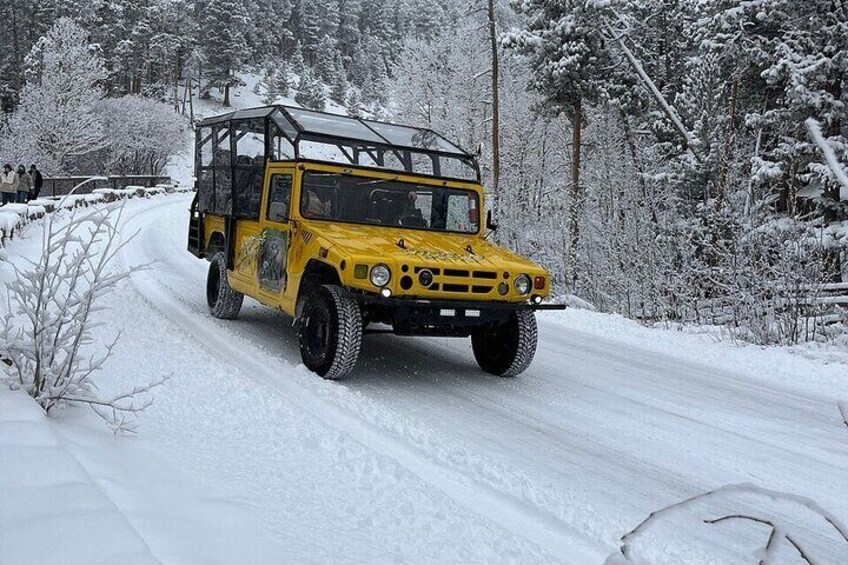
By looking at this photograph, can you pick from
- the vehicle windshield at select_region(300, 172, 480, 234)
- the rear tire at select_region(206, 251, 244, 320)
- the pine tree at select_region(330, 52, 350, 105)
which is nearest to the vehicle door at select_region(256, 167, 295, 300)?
the vehicle windshield at select_region(300, 172, 480, 234)

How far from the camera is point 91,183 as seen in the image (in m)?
40.8

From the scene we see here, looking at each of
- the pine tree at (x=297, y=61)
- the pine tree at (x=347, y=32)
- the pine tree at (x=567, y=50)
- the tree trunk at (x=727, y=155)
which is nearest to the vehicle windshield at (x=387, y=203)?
the tree trunk at (x=727, y=155)

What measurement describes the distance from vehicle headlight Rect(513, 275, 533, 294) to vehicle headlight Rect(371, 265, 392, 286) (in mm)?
1317

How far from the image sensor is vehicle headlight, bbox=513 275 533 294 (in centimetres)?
662

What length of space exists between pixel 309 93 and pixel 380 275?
315ft

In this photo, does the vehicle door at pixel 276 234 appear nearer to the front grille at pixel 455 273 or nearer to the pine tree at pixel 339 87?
the front grille at pixel 455 273

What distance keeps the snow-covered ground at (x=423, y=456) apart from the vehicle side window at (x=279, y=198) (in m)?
1.43

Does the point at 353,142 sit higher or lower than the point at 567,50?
lower

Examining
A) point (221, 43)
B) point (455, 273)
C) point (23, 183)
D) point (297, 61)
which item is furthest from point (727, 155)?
point (297, 61)

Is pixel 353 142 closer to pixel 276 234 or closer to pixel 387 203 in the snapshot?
pixel 387 203

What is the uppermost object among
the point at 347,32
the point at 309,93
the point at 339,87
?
the point at 347,32

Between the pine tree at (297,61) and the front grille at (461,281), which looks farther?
the pine tree at (297,61)

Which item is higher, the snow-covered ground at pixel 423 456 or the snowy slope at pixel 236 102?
the snowy slope at pixel 236 102

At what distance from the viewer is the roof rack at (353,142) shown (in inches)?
297
